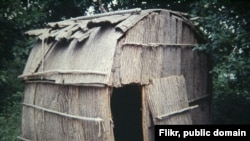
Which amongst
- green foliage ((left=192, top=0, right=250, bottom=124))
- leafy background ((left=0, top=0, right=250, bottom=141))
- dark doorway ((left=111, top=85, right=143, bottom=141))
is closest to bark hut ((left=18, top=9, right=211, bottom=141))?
leafy background ((left=0, top=0, right=250, bottom=141))

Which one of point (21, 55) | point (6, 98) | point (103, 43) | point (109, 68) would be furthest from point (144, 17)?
point (6, 98)

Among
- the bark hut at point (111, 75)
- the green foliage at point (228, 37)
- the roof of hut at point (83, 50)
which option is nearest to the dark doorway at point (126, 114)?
the bark hut at point (111, 75)

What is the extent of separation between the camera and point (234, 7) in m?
7.79

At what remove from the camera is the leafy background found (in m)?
7.73

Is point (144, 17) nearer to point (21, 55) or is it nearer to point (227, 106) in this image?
point (227, 106)

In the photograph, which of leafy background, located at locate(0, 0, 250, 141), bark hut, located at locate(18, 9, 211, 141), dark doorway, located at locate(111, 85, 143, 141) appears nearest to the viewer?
bark hut, located at locate(18, 9, 211, 141)

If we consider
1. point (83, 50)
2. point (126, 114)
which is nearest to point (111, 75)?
point (83, 50)

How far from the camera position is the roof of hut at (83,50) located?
7523mm

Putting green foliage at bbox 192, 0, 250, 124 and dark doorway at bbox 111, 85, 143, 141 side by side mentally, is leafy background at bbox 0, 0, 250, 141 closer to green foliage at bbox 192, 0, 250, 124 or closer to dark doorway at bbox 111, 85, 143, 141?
green foliage at bbox 192, 0, 250, 124

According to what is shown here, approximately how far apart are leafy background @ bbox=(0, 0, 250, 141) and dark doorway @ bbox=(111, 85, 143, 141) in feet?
8.83

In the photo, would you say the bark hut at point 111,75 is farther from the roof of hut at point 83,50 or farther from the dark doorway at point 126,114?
the dark doorway at point 126,114

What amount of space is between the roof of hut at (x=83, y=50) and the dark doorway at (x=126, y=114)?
2.68 meters

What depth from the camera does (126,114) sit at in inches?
440

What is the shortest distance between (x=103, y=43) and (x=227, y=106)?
5.70 metres
